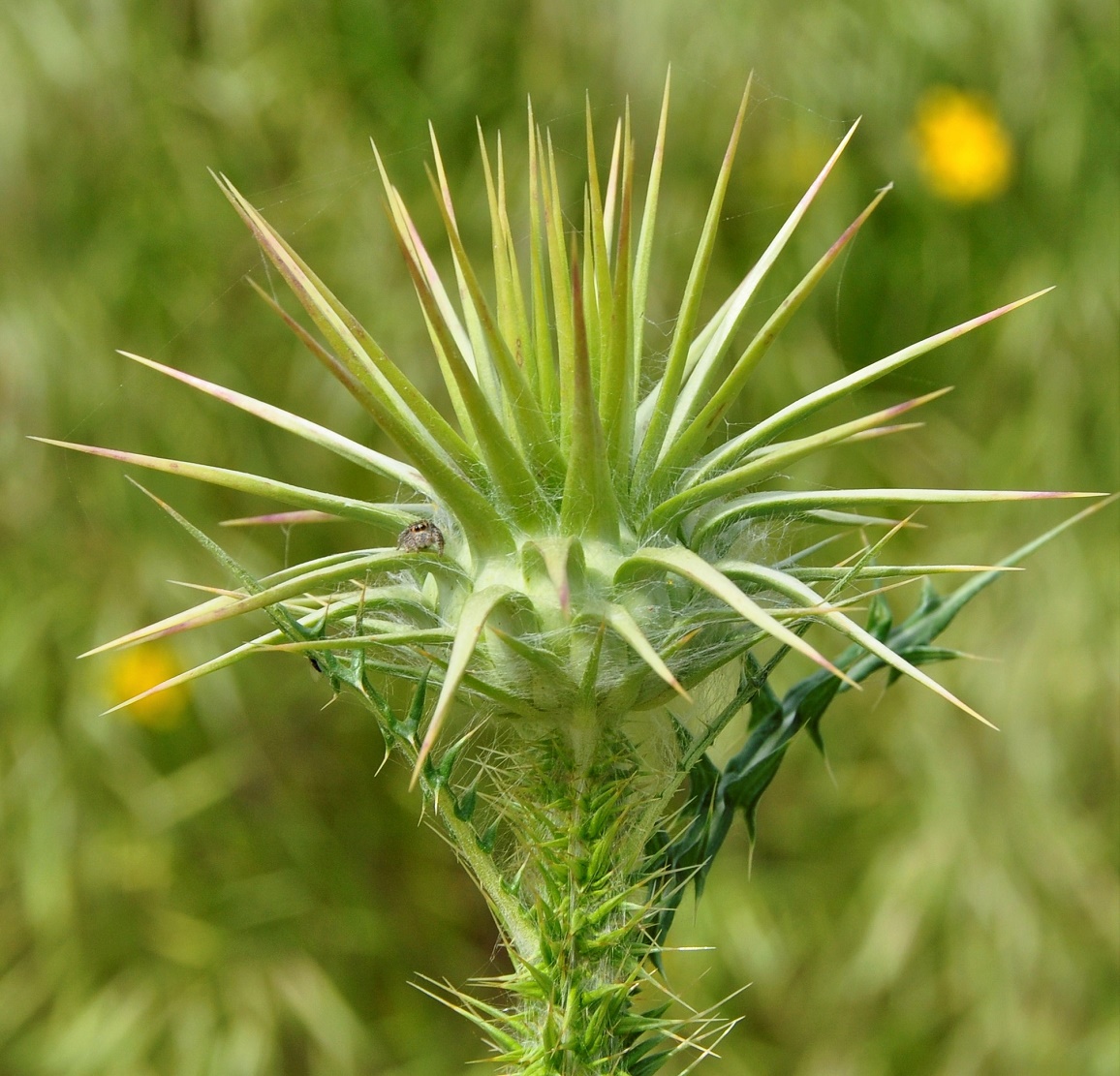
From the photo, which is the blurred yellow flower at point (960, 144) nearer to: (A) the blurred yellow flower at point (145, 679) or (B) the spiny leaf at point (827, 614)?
(A) the blurred yellow flower at point (145, 679)

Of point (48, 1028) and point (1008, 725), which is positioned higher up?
point (1008, 725)

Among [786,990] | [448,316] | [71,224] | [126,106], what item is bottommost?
[786,990]

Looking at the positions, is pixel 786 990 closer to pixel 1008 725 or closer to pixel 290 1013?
pixel 1008 725

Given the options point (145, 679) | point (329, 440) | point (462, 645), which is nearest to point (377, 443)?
point (145, 679)

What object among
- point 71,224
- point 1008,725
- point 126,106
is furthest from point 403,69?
point 1008,725

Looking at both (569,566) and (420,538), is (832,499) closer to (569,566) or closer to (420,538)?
(569,566)

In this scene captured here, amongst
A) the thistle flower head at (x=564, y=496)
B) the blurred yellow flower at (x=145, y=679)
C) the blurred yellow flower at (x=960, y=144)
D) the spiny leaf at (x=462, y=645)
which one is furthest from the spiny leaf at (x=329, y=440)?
the blurred yellow flower at (x=960, y=144)
